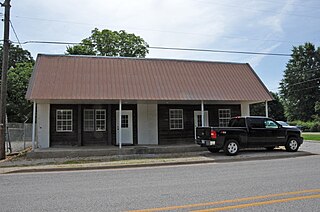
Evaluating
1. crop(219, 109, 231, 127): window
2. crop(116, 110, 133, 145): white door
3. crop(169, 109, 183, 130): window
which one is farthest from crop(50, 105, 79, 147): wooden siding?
crop(219, 109, 231, 127): window

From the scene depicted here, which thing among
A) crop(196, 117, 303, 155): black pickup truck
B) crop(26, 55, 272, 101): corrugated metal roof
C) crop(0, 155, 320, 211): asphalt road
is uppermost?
crop(26, 55, 272, 101): corrugated metal roof


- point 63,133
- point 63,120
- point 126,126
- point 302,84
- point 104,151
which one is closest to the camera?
point 104,151

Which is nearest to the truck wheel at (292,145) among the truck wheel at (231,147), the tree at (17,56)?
the truck wheel at (231,147)

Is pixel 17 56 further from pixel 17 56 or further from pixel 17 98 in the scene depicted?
pixel 17 98

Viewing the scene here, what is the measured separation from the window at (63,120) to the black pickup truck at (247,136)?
7.91 meters

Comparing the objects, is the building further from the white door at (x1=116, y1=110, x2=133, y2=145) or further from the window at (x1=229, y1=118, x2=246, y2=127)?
the window at (x1=229, y1=118, x2=246, y2=127)

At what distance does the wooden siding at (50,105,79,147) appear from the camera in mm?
18047

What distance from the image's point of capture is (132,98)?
16594 mm

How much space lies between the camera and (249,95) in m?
19.1

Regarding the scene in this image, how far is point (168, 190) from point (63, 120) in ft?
41.4

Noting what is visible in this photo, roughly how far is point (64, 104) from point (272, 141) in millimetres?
12048

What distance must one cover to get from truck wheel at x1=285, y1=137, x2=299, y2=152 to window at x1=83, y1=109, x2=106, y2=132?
10.7m

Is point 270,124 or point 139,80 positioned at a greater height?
point 139,80

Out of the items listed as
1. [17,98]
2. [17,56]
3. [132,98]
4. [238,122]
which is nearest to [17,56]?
[17,56]
